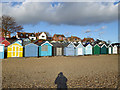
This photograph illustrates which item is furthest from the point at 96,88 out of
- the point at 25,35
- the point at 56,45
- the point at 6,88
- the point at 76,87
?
the point at 25,35

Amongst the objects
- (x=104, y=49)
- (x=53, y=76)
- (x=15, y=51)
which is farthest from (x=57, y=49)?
(x=53, y=76)

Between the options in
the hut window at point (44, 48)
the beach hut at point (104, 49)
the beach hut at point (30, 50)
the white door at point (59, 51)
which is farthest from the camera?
the beach hut at point (104, 49)

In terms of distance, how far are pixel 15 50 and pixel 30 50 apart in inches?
112

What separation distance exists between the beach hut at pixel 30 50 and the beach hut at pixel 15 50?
957 millimetres

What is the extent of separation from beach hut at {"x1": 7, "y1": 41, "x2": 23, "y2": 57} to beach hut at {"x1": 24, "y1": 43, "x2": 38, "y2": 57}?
96 cm

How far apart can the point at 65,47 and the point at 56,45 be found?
2349 mm

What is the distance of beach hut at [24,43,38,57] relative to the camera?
66.2 ft

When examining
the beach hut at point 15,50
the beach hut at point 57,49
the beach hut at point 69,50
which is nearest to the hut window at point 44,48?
the beach hut at point 57,49

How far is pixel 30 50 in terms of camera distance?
67.5 ft

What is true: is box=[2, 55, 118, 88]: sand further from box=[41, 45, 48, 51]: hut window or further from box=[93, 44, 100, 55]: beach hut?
box=[93, 44, 100, 55]: beach hut

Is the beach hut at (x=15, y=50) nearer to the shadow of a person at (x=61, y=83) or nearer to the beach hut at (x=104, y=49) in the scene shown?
the shadow of a person at (x=61, y=83)

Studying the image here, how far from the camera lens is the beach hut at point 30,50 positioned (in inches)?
794

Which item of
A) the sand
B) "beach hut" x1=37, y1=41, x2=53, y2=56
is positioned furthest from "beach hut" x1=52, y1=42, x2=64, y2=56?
the sand

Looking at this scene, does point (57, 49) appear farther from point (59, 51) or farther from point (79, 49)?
point (79, 49)
